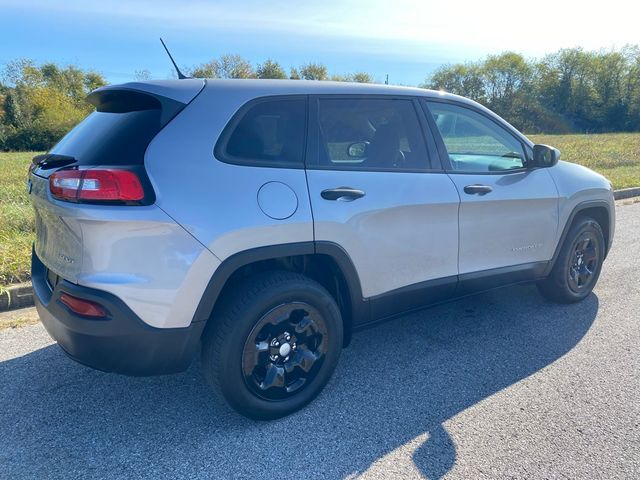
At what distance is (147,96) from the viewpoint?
8.18 feet

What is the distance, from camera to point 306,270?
115 inches

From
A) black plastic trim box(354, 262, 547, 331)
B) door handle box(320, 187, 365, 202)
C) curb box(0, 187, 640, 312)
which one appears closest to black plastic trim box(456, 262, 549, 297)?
black plastic trim box(354, 262, 547, 331)

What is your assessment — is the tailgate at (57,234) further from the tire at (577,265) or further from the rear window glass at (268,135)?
the tire at (577,265)

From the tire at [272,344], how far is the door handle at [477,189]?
4.16 ft

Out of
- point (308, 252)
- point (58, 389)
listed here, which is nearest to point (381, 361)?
point (308, 252)

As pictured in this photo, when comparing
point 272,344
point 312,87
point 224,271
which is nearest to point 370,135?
point 312,87

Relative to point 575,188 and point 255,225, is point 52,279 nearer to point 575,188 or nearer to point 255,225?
point 255,225

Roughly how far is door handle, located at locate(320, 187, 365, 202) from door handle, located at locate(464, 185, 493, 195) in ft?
2.96

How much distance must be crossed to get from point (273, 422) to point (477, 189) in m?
2.01

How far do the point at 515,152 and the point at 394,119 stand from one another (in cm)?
118

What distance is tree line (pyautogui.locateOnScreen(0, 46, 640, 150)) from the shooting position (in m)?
45.3

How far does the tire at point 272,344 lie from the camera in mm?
2453

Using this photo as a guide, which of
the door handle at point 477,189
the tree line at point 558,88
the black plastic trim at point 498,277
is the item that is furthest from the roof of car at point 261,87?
the tree line at point 558,88

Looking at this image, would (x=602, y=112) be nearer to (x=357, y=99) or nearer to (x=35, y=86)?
(x=35, y=86)
